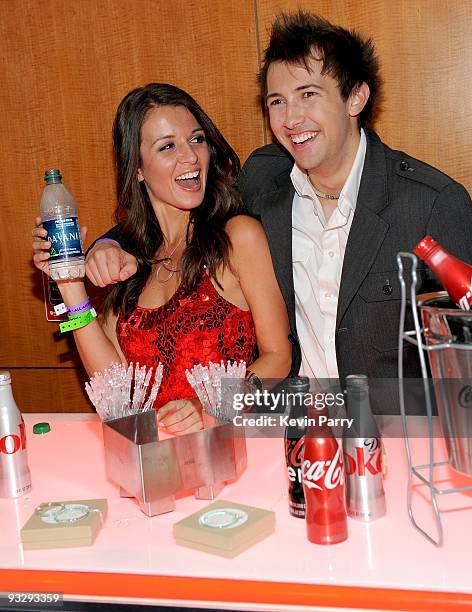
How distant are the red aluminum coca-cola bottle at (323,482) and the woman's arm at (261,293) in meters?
0.92

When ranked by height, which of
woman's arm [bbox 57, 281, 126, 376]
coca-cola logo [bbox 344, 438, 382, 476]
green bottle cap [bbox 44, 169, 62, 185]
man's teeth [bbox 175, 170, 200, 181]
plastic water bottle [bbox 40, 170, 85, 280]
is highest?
man's teeth [bbox 175, 170, 200, 181]

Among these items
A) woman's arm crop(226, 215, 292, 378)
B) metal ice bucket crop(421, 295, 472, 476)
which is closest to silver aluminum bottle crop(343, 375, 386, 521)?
metal ice bucket crop(421, 295, 472, 476)

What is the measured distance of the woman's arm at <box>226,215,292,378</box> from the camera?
2021mm

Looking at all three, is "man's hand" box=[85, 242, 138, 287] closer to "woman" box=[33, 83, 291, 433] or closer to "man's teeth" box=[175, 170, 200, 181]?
"woman" box=[33, 83, 291, 433]

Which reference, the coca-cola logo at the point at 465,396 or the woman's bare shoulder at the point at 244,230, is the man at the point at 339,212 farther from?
the coca-cola logo at the point at 465,396

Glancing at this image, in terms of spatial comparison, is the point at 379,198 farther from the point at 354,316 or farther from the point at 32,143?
the point at 32,143

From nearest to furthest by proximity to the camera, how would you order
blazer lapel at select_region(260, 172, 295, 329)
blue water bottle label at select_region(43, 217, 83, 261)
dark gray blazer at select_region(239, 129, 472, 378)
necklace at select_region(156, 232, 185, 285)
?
blue water bottle label at select_region(43, 217, 83, 261) → dark gray blazer at select_region(239, 129, 472, 378) → blazer lapel at select_region(260, 172, 295, 329) → necklace at select_region(156, 232, 185, 285)

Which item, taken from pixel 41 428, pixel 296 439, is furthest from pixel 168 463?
pixel 41 428

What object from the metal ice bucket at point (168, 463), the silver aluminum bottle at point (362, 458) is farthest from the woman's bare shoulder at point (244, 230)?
the silver aluminum bottle at point (362, 458)

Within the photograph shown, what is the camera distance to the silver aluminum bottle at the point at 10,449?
1.30m

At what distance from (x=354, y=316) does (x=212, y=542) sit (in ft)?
3.26

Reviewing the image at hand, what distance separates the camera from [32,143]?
8.87 ft

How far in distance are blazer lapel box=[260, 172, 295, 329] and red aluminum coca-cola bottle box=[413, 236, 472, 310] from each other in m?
1.01

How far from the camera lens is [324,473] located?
1.03m
